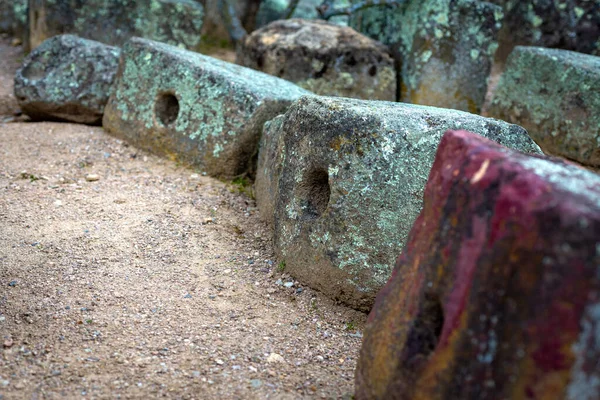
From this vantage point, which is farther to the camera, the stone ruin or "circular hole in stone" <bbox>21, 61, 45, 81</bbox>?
"circular hole in stone" <bbox>21, 61, 45, 81</bbox>

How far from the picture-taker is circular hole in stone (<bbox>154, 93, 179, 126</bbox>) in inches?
144

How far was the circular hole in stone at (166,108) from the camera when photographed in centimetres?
366

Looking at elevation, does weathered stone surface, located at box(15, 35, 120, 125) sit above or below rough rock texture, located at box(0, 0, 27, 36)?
above

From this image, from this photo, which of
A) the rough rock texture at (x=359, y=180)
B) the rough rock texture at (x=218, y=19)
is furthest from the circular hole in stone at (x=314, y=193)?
the rough rock texture at (x=218, y=19)

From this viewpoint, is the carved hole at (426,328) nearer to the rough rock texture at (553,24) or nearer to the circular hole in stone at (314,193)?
the circular hole in stone at (314,193)

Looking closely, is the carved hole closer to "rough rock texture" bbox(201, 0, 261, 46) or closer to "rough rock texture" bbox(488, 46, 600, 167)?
"rough rock texture" bbox(488, 46, 600, 167)

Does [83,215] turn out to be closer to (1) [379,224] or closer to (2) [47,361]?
(2) [47,361]

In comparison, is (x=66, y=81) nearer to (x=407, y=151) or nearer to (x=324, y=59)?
(x=324, y=59)

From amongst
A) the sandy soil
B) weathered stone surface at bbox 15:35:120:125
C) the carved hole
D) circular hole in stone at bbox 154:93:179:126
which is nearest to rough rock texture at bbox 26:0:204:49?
the sandy soil

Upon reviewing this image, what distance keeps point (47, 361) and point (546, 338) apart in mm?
1501

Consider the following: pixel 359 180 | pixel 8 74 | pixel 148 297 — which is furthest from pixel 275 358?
pixel 8 74

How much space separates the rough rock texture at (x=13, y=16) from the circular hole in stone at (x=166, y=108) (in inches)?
143

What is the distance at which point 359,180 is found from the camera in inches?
91.6

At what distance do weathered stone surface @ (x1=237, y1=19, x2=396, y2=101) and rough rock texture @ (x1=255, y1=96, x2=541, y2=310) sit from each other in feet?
6.67
